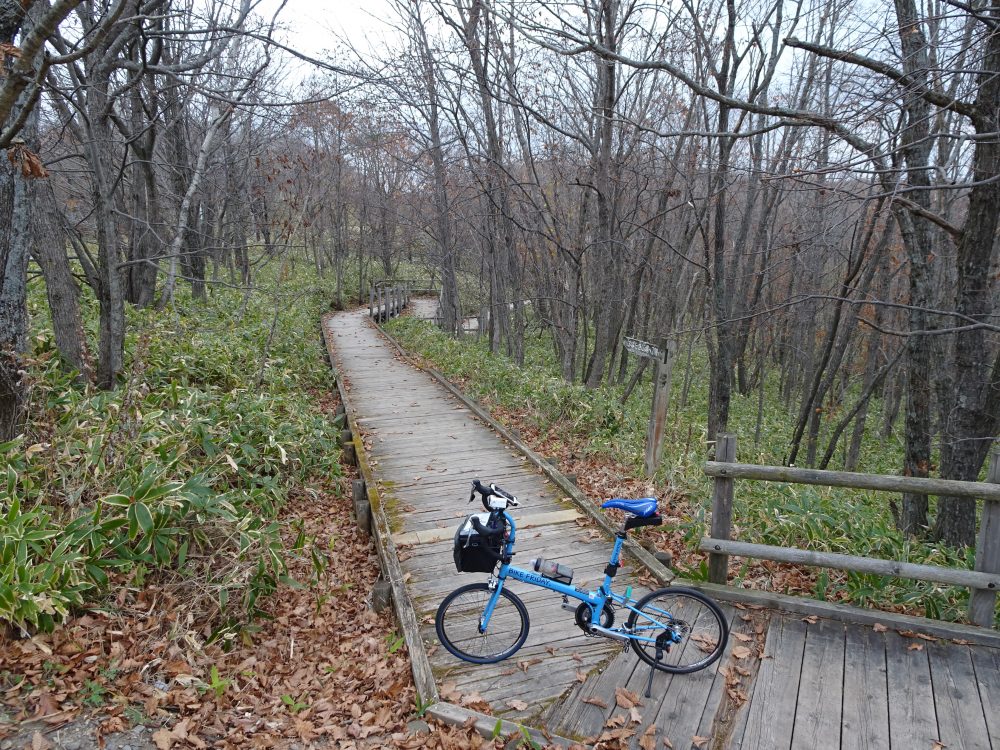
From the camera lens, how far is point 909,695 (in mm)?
3373

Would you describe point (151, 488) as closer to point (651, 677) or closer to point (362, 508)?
point (362, 508)

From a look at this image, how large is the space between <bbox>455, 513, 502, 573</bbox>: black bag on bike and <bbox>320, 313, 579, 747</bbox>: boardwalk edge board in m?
0.74

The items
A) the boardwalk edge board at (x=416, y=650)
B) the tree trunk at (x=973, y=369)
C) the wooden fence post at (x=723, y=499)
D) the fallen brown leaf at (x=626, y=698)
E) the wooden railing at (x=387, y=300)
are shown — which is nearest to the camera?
the boardwalk edge board at (x=416, y=650)

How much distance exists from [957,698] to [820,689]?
0.70m

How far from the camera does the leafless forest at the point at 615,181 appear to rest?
5.18m

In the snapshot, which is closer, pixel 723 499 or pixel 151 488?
pixel 723 499

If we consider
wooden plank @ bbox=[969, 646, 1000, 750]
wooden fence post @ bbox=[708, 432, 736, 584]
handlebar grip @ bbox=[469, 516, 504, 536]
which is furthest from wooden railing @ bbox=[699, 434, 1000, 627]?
handlebar grip @ bbox=[469, 516, 504, 536]

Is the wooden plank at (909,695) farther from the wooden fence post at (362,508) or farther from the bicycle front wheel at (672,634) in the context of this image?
the wooden fence post at (362,508)

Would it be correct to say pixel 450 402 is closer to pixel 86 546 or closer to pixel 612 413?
pixel 612 413

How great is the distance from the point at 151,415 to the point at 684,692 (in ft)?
17.2

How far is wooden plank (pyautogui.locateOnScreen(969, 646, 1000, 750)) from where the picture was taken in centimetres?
313

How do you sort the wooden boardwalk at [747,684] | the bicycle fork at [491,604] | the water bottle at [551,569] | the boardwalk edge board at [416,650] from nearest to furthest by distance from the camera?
the wooden boardwalk at [747,684], the boardwalk edge board at [416,650], the water bottle at [551,569], the bicycle fork at [491,604]

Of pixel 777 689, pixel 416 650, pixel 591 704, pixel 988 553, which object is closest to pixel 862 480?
pixel 988 553

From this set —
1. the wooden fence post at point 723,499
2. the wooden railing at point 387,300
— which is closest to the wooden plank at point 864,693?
the wooden fence post at point 723,499
